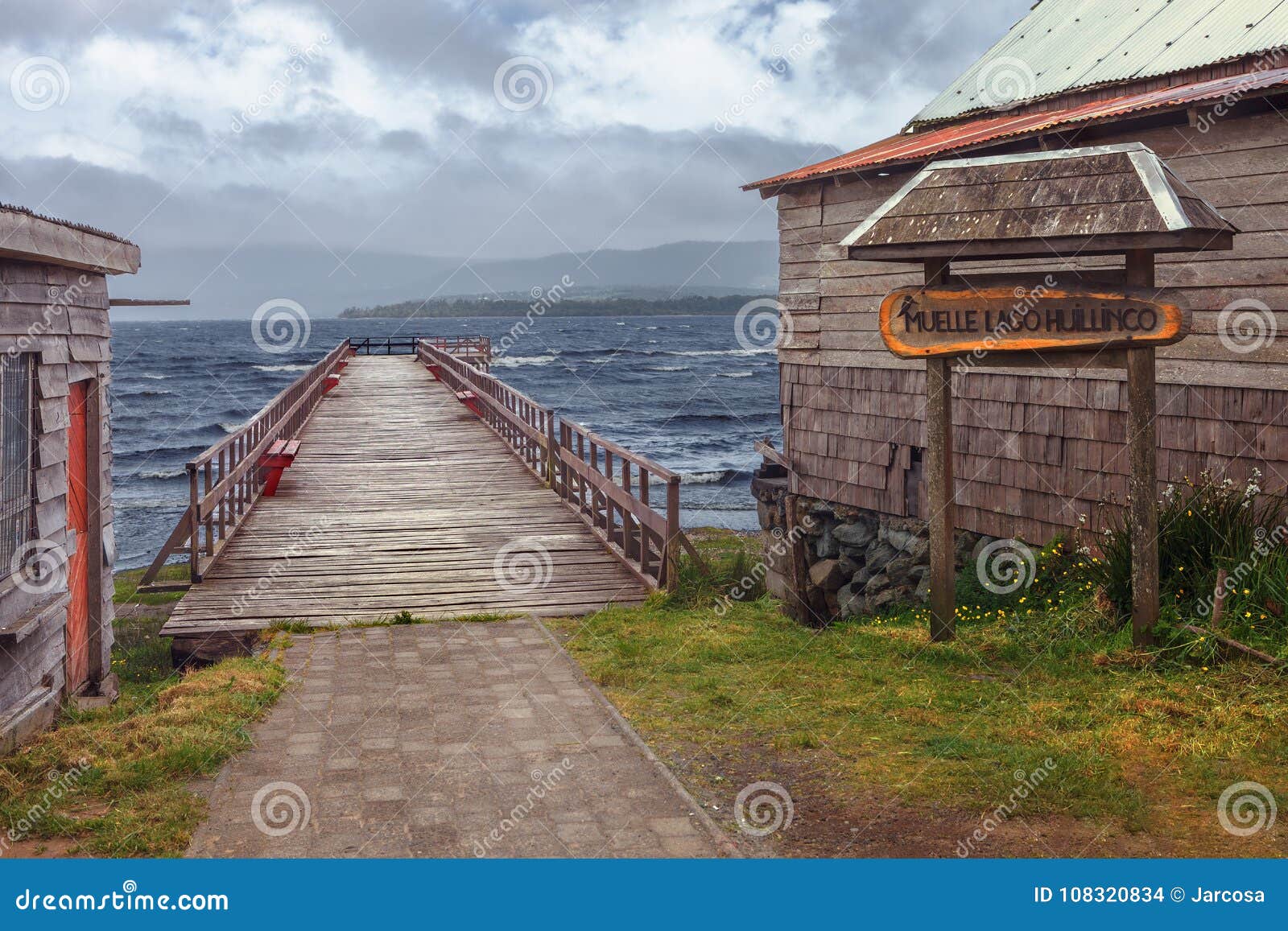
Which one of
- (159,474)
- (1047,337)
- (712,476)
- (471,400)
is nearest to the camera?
(1047,337)

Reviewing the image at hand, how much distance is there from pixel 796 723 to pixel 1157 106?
6.02 meters

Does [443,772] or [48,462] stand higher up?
[48,462]

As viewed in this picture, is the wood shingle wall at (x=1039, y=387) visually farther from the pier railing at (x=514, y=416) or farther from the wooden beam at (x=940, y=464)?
the pier railing at (x=514, y=416)

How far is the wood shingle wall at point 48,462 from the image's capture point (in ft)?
22.3

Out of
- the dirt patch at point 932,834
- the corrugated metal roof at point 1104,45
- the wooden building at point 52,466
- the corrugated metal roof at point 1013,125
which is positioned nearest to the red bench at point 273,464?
the wooden building at point 52,466

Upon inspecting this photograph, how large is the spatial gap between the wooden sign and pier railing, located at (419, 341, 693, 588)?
2.52 meters

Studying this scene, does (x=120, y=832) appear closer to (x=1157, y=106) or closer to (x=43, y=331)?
(x=43, y=331)

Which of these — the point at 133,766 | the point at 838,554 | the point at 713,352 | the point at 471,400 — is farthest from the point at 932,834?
the point at 713,352

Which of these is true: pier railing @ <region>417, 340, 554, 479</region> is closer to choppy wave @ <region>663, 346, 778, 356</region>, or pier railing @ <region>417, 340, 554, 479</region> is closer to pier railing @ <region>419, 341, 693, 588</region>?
pier railing @ <region>419, 341, 693, 588</region>

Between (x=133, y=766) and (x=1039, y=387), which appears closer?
(x=133, y=766)

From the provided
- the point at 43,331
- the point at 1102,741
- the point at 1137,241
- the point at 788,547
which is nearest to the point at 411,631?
the point at 43,331

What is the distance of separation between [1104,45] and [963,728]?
10.2m

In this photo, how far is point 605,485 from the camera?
40.0 feet

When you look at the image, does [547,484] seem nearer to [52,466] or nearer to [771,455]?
[771,455]
